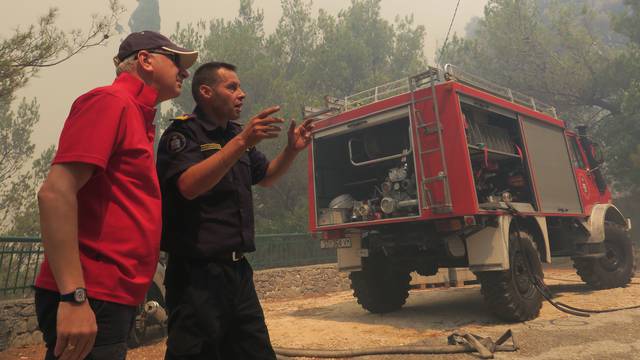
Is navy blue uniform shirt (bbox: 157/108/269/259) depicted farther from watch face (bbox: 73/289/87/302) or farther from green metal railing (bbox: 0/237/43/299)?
green metal railing (bbox: 0/237/43/299)

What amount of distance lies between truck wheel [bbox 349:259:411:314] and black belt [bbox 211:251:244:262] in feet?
16.4

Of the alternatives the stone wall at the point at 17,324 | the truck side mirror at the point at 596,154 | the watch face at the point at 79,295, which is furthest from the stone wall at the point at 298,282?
the watch face at the point at 79,295

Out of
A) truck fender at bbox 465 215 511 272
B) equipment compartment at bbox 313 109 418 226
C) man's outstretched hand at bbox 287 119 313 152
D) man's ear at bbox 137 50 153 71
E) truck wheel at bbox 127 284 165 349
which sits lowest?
truck wheel at bbox 127 284 165 349

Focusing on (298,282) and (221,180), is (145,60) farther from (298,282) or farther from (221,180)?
(298,282)

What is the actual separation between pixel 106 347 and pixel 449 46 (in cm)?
2846

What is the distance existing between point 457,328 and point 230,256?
14.2 feet

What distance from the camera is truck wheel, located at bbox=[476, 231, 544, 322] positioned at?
521 cm

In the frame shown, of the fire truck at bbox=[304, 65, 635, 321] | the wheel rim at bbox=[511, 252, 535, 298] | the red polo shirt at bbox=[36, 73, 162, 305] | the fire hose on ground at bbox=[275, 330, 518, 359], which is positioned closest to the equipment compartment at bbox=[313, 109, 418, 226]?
the fire truck at bbox=[304, 65, 635, 321]

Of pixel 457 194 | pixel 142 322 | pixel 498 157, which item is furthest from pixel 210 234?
pixel 498 157

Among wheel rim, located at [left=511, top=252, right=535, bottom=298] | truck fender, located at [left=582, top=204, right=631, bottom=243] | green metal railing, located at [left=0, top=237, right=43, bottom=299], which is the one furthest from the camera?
truck fender, located at [left=582, top=204, right=631, bottom=243]

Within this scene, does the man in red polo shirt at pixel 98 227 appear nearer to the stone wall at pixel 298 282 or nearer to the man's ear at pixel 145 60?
the man's ear at pixel 145 60

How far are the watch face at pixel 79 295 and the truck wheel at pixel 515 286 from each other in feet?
16.6

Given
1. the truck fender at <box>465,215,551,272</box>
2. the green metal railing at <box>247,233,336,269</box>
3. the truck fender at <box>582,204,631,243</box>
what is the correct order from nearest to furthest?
the truck fender at <box>465,215,551,272</box> → the truck fender at <box>582,204,631,243</box> → the green metal railing at <box>247,233,336,269</box>

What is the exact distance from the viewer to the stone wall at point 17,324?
5215 mm
